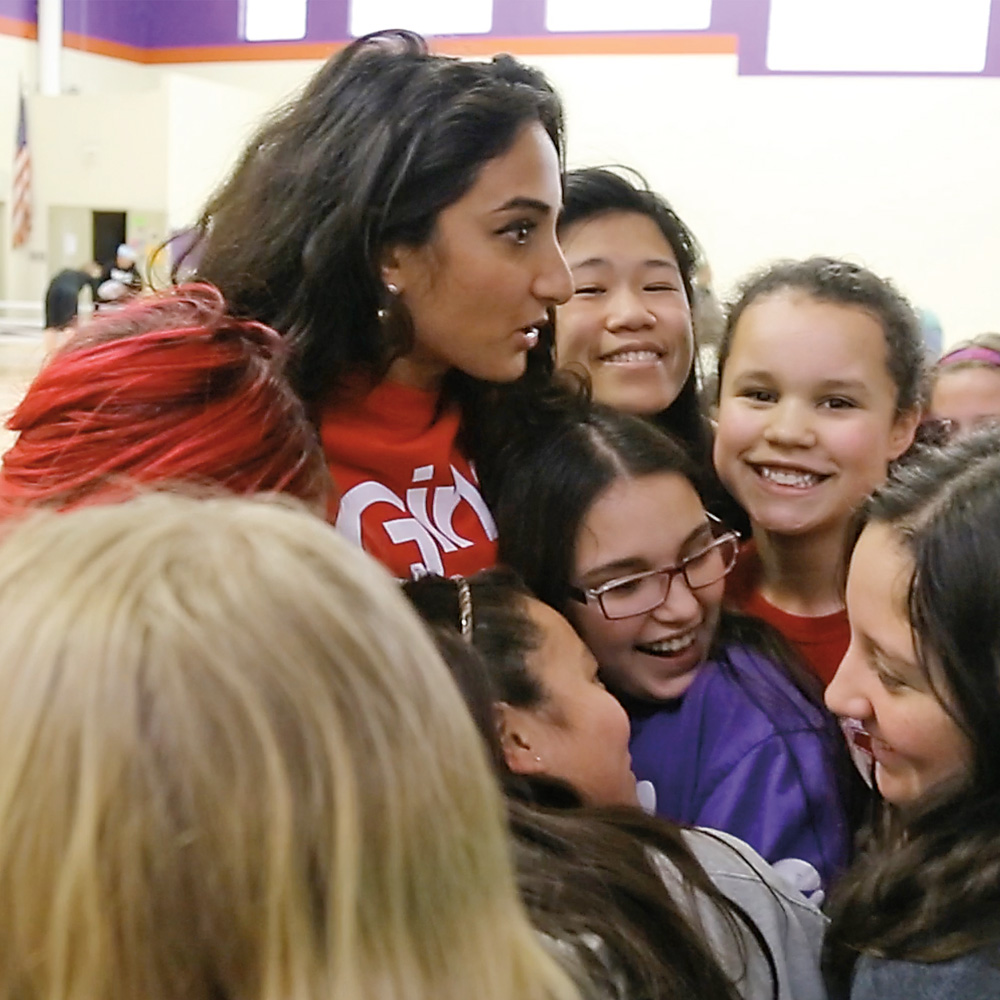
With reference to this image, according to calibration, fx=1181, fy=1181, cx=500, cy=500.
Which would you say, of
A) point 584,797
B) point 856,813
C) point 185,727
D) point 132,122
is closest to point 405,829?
point 185,727

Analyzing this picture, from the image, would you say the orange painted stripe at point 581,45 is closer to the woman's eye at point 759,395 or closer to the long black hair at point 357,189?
the woman's eye at point 759,395

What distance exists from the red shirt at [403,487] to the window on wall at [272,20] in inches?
345

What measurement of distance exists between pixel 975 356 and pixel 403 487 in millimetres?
1907

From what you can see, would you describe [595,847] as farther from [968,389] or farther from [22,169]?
[22,169]

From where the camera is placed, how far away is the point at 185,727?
1.71 ft

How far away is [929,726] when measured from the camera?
1.06 m

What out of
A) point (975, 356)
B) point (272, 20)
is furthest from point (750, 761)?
point (272, 20)

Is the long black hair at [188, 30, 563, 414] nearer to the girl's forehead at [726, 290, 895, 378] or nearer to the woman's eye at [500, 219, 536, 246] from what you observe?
the woman's eye at [500, 219, 536, 246]

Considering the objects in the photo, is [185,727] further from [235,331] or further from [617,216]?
[617,216]

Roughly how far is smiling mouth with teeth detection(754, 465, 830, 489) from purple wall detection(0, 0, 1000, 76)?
6.81 metres

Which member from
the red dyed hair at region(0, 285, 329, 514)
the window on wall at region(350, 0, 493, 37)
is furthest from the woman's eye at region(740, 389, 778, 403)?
the window on wall at region(350, 0, 493, 37)

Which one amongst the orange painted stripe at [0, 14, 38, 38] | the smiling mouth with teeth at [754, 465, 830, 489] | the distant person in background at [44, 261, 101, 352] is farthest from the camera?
the orange painted stripe at [0, 14, 38, 38]

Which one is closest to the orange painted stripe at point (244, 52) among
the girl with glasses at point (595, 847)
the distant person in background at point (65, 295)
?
the distant person in background at point (65, 295)

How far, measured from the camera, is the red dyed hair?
1073 millimetres
